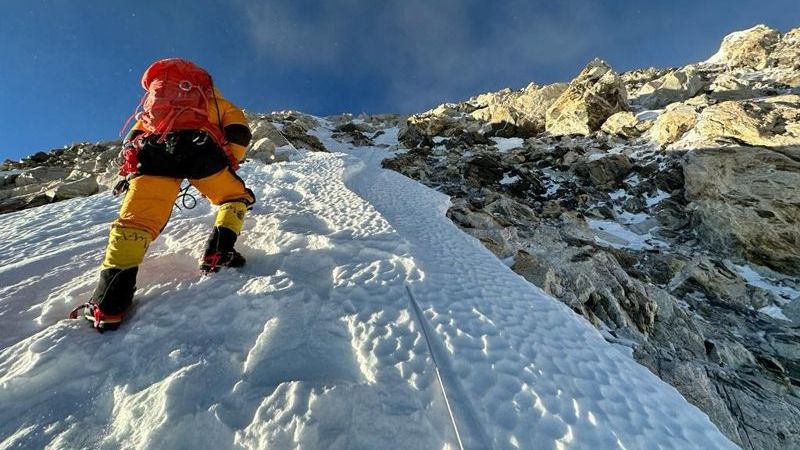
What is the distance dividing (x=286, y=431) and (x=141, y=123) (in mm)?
3059

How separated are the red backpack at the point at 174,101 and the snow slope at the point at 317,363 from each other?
1223mm

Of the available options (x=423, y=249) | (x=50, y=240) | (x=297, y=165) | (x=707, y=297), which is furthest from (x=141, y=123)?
(x=707, y=297)

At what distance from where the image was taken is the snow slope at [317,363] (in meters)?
1.75

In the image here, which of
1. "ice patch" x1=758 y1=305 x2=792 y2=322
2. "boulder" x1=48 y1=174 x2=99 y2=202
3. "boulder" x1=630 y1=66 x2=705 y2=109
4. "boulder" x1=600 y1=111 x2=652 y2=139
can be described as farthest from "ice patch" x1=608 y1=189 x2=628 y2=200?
"boulder" x1=48 y1=174 x2=99 y2=202

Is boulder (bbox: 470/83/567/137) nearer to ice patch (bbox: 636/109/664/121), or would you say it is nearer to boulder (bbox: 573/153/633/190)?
ice patch (bbox: 636/109/664/121)

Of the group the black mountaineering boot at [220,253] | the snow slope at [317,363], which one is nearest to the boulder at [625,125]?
the snow slope at [317,363]

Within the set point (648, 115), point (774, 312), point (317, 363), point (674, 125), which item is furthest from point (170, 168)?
point (648, 115)

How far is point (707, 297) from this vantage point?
936cm

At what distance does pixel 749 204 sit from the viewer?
14.2m

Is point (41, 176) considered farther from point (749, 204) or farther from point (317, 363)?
point (749, 204)

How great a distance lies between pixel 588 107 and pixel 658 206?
46.7 ft

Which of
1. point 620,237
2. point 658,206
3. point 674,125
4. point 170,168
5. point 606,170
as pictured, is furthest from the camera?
point 674,125

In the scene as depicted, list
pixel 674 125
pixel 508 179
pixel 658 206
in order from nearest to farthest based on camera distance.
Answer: pixel 658 206
pixel 508 179
pixel 674 125

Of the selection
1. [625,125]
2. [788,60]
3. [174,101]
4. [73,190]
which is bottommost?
[73,190]
